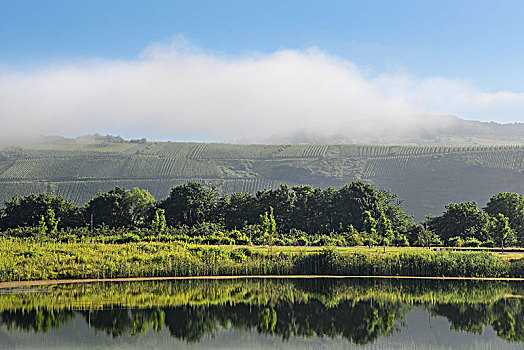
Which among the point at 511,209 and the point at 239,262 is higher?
the point at 511,209

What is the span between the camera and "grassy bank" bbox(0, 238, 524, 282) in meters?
47.0

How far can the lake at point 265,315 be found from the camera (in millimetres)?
28750

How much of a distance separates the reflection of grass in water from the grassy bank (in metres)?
2.38

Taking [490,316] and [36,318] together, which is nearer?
[36,318]

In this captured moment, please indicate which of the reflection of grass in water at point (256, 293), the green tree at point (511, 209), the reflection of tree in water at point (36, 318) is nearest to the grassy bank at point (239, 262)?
the reflection of grass in water at point (256, 293)

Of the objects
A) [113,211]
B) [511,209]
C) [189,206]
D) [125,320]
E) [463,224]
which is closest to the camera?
[125,320]

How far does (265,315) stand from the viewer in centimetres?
3409

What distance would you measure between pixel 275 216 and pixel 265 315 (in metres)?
46.2

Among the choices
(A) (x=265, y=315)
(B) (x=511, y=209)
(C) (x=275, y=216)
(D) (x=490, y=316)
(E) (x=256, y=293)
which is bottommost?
(E) (x=256, y=293)

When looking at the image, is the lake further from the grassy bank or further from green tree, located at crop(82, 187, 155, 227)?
green tree, located at crop(82, 187, 155, 227)

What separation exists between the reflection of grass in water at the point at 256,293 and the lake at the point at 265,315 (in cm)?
6

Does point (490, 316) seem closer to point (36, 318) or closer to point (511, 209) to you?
point (36, 318)

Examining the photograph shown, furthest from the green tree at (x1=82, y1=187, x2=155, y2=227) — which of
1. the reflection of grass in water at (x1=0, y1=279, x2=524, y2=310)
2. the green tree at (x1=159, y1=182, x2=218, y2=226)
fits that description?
the reflection of grass in water at (x1=0, y1=279, x2=524, y2=310)

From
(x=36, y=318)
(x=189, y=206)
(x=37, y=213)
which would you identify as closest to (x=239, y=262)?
(x=36, y=318)
